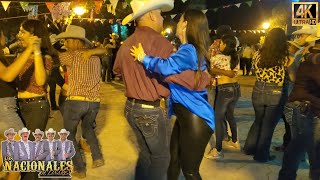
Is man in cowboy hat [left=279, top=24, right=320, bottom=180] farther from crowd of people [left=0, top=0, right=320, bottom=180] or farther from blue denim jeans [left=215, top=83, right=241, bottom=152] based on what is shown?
blue denim jeans [left=215, top=83, right=241, bottom=152]

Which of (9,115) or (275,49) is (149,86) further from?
(275,49)

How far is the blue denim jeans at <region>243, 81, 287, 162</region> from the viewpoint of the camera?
5.21 m

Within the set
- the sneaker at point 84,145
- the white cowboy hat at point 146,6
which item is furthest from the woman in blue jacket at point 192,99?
the sneaker at point 84,145

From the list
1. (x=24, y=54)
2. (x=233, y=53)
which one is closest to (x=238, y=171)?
(x=233, y=53)

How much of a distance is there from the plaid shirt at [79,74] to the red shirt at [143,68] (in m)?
1.35

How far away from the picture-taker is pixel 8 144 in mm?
3918

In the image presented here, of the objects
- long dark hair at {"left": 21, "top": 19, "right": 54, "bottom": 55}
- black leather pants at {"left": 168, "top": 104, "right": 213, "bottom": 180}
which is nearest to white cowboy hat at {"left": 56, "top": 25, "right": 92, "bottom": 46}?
long dark hair at {"left": 21, "top": 19, "right": 54, "bottom": 55}

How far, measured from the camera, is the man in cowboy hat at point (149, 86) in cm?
351

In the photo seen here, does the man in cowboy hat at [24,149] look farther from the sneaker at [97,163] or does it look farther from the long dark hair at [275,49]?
the long dark hair at [275,49]

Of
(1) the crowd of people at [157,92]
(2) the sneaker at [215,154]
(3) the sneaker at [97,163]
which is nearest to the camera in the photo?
(1) the crowd of people at [157,92]

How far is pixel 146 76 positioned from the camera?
Answer: 11.6 ft

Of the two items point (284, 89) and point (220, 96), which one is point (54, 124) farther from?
point (284, 89)

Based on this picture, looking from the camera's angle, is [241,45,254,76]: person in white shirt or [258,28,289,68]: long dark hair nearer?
[258,28,289,68]: long dark hair

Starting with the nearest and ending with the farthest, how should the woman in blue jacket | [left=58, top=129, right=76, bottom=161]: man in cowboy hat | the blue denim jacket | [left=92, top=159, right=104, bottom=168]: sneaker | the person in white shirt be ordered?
the blue denim jacket → the woman in blue jacket → [left=58, top=129, right=76, bottom=161]: man in cowboy hat → [left=92, top=159, right=104, bottom=168]: sneaker → the person in white shirt
